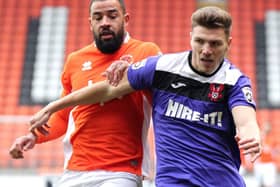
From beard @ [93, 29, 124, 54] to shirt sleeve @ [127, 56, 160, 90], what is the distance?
343 millimetres

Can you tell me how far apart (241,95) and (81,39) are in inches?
428

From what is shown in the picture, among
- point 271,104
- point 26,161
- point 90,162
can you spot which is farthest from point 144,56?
point 271,104

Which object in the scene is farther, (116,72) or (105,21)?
(105,21)

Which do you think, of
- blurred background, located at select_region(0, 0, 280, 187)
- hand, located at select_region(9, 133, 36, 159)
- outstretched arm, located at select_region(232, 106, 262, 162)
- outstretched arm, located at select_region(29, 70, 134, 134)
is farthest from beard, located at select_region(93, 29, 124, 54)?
blurred background, located at select_region(0, 0, 280, 187)

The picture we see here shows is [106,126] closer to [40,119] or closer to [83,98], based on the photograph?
[83,98]

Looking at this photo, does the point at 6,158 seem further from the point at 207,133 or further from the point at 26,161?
the point at 207,133

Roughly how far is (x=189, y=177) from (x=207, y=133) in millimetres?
203

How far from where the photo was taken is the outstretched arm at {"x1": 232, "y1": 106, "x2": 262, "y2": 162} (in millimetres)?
1924

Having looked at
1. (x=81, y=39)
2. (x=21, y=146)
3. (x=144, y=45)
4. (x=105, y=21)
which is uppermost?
(x=105, y=21)

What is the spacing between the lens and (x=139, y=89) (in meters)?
2.46

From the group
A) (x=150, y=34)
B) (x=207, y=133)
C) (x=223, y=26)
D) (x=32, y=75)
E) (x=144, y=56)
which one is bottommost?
(x=32, y=75)

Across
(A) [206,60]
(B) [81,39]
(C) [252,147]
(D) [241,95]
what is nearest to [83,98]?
(A) [206,60]

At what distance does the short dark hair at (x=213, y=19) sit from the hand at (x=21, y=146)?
114 cm

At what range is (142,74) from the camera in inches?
94.9
